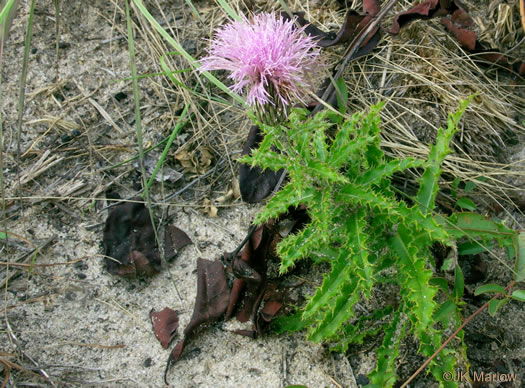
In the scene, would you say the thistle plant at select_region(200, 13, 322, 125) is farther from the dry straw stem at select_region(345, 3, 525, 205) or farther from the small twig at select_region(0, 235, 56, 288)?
the small twig at select_region(0, 235, 56, 288)

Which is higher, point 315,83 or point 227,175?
point 315,83

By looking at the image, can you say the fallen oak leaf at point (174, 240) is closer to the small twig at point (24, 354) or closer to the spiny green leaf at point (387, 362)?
the small twig at point (24, 354)

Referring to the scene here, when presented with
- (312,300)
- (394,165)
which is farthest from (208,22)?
(312,300)

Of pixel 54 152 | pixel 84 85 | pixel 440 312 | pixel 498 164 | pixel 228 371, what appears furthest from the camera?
pixel 84 85

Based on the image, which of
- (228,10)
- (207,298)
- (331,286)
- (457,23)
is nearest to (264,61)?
(228,10)

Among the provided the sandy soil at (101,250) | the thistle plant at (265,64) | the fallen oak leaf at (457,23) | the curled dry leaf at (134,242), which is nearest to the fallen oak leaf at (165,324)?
the sandy soil at (101,250)

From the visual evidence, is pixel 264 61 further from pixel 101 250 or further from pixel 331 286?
pixel 101 250

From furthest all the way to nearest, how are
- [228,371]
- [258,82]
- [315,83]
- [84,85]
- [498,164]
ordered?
[84,85]
[315,83]
[498,164]
[228,371]
[258,82]

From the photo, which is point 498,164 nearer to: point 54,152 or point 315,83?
point 315,83
